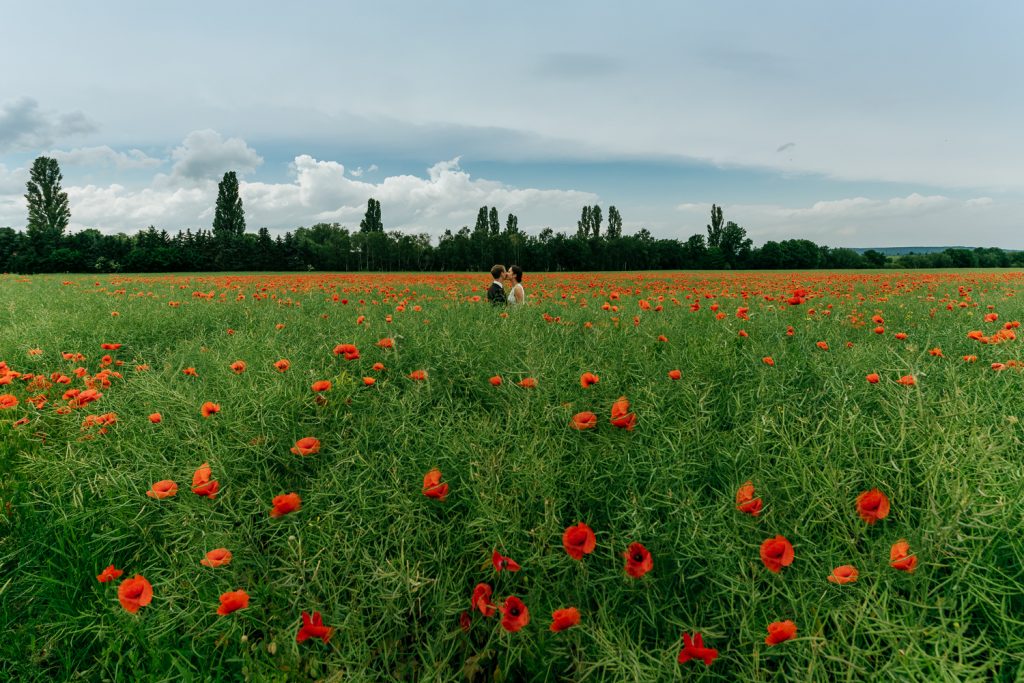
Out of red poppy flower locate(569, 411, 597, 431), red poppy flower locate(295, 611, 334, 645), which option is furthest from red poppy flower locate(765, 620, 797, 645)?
red poppy flower locate(295, 611, 334, 645)

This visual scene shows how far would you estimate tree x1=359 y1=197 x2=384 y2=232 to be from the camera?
240ft

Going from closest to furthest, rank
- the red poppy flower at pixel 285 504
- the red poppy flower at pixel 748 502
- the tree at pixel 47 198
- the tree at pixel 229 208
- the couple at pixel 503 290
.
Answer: the red poppy flower at pixel 748 502 < the red poppy flower at pixel 285 504 < the couple at pixel 503 290 < the tree at pixel 47 198 < the tree at pixel 229 208

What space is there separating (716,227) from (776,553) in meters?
80.3

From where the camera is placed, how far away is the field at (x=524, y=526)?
1.51m

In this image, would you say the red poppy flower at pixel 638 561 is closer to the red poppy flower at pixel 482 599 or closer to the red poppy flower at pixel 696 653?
the red poppy flower at pixel 696 653

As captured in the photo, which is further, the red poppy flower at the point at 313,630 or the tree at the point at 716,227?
the tree at the point at 716,227

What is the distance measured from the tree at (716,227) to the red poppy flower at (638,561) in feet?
256

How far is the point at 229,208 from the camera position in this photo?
6175cm

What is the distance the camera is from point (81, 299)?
8664mm

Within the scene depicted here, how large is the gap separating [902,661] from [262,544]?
7.09ft

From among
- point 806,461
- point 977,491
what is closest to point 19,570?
point 806,461

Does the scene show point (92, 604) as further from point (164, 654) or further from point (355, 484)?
point (355, 484)

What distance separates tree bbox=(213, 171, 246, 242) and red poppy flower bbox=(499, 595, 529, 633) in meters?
70.1

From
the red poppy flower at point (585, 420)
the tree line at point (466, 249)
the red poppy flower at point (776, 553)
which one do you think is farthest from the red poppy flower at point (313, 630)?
the tree line at point (466, 249)
